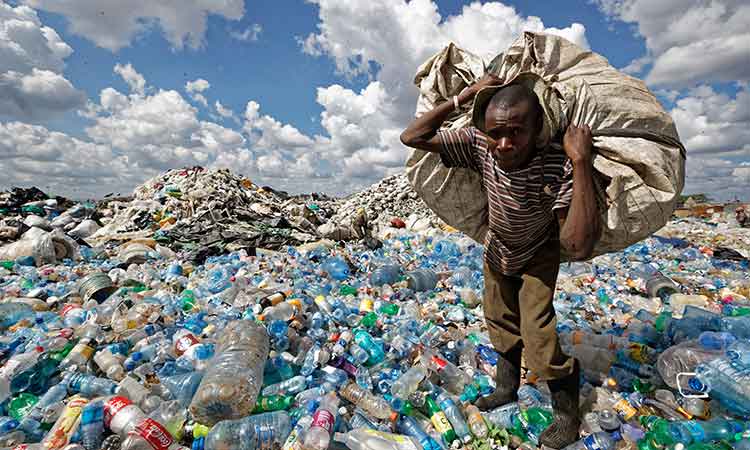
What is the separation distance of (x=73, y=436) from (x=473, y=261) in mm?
4937

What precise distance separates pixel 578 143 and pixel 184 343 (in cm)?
265

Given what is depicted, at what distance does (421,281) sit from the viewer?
15.6 ft

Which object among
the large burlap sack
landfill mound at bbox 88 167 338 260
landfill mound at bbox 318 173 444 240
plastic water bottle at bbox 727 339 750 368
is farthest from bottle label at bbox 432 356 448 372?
landfill mound at bbox 318 173 444 240

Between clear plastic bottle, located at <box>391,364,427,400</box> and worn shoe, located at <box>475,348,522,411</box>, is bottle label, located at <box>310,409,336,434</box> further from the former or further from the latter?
worn shoe, located at <box>475,348,522,411</box>

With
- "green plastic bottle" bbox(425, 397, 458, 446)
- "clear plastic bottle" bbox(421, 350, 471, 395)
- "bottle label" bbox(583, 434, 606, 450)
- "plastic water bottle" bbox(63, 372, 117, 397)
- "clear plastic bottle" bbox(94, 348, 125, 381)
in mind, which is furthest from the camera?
"clear plastic bottle" bbox(421, 350, 471, 395)

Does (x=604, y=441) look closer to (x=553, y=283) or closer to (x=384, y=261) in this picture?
(x=553, y=283)

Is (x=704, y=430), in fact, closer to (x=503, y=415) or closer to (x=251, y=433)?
(x=503, y=415)

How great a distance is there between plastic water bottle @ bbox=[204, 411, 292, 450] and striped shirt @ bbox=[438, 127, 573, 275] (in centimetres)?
147

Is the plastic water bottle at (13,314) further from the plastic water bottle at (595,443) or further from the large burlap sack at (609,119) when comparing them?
the plastic water bottle at (595,443)

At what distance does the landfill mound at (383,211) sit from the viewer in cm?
867

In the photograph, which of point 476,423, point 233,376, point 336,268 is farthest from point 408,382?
point 336,268

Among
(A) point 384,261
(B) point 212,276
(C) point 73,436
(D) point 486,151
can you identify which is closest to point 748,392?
(D) point 486,151

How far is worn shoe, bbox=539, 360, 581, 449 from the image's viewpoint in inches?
77.9

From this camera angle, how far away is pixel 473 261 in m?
5.78
